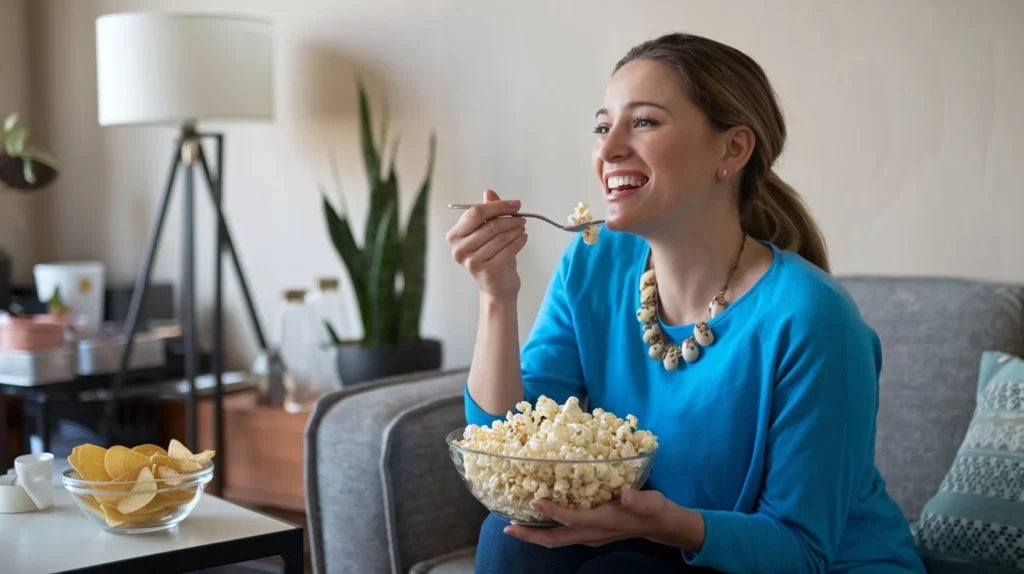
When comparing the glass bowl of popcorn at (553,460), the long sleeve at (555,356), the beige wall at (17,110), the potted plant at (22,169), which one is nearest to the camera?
the glass bowl of popcorn at (553,460)

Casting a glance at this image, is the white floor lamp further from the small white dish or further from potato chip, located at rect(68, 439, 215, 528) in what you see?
potato chip, located at rect(68, 439, 215, 528)

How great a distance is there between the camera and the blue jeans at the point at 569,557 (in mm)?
1386

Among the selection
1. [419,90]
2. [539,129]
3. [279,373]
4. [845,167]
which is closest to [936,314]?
[845,167]

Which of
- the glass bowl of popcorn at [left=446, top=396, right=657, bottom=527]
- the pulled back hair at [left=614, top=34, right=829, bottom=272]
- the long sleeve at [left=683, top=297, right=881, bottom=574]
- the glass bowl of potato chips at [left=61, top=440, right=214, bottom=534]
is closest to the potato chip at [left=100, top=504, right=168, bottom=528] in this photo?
the glass bowl of potato chips at [left=61, top=440, right=214, bottom=534]

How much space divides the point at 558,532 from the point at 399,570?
632 mm

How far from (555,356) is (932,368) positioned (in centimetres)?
67

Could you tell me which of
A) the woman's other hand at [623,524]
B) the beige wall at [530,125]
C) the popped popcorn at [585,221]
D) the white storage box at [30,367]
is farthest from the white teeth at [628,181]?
the white storage box at [30,367]

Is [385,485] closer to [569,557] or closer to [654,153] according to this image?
[569,557]

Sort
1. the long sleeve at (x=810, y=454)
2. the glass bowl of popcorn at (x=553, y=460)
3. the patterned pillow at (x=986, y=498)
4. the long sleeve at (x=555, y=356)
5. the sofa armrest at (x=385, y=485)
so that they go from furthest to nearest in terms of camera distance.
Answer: the sofa armrest at (x=385, y=485), the long sleeve at (x=555, y=356), the patterned pillow at (x=986, y=498), the long sleeve at (x=810, y=454), the glass bowl of popcorn at (x=553, y=460)

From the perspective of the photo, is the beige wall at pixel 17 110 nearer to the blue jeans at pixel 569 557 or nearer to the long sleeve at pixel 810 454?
the blue jeans at pixel 569 557

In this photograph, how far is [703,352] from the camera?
157cm

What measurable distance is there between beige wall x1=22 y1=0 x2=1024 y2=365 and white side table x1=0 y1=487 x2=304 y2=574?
134 cm

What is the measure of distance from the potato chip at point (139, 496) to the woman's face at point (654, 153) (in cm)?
69

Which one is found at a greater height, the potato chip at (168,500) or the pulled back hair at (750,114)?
the pulled back hair at (750,114)
